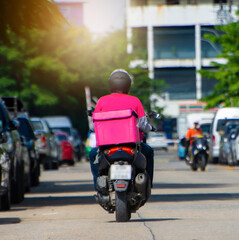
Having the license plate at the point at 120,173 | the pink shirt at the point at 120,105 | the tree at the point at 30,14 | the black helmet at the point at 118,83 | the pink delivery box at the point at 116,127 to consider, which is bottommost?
the license plate at the point at 120,173

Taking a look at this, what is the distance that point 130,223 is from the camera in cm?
1046

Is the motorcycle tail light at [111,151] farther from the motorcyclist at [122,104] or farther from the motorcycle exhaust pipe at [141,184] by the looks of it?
the motorcycle exhaust pipe at [141,184]

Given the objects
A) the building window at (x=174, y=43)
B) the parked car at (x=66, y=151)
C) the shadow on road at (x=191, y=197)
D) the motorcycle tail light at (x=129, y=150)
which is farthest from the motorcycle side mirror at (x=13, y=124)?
the building window at (x=174, y=43)

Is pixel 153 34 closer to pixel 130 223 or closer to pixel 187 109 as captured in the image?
pixel 187 109

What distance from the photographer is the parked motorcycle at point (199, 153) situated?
28688 mm

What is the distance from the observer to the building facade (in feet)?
259

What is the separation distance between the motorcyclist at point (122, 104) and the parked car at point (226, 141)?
21.7 m

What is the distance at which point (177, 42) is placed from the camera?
7906 cm

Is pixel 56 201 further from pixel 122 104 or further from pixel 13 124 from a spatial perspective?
pixel 122 104

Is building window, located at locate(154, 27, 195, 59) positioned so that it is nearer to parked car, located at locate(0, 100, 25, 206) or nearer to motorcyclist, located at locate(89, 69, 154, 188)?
parked car, located at locate(0, 100, 25, 206)

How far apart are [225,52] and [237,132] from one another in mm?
14128

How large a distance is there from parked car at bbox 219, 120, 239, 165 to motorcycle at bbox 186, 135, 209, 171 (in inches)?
120

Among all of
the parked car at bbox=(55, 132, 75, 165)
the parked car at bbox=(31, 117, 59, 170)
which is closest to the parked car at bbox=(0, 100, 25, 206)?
the parked car at bbox=(31, 117, 59, 170)

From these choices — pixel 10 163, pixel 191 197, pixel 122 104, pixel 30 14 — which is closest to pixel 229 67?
pixel 191 197
